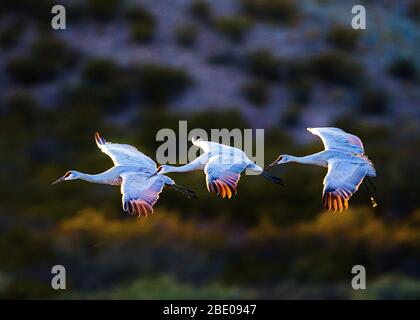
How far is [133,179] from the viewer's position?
17953mm

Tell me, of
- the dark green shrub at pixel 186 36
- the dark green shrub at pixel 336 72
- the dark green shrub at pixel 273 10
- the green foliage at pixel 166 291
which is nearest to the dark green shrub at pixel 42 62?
the dark green shrub at pixel 186 36

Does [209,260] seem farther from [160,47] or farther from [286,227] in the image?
[160,47]

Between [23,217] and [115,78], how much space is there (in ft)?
23.8

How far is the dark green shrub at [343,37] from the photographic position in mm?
34688

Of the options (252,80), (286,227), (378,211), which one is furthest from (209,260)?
(252,80)

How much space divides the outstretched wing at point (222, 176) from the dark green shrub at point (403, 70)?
1670cm

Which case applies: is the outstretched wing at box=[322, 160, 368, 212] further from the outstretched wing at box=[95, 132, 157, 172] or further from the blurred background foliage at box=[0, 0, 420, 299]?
the blurred background foliage at box=[0, 0, 420, 299]

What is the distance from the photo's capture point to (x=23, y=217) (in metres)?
27.3

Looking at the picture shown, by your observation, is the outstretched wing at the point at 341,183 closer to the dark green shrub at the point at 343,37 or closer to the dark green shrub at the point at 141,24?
the dark green shrub at the point at 141,24

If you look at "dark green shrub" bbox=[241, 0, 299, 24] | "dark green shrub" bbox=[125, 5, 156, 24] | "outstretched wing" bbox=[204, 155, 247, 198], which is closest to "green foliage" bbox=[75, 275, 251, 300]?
"outstretched wing" bbox=[204, 155, 247, 198]

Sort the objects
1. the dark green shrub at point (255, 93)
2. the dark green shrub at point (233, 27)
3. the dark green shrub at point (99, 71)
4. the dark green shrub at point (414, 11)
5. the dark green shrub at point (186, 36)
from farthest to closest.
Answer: the dark green shrub at point (414, 11) → the dark green shrub at point (233, 27) → the dark green shrub at point (186, 36) → the dark green shrub at point (99, 71) → the dark green shrub at point (255, 93)

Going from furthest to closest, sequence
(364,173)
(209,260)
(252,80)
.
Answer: (252,80) < (209,260) < (364,173)

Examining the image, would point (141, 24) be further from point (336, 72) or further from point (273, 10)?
point (336, 72)

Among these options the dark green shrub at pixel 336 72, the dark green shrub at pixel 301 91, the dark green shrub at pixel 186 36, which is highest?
the dark green shrub at pixel 186 36
